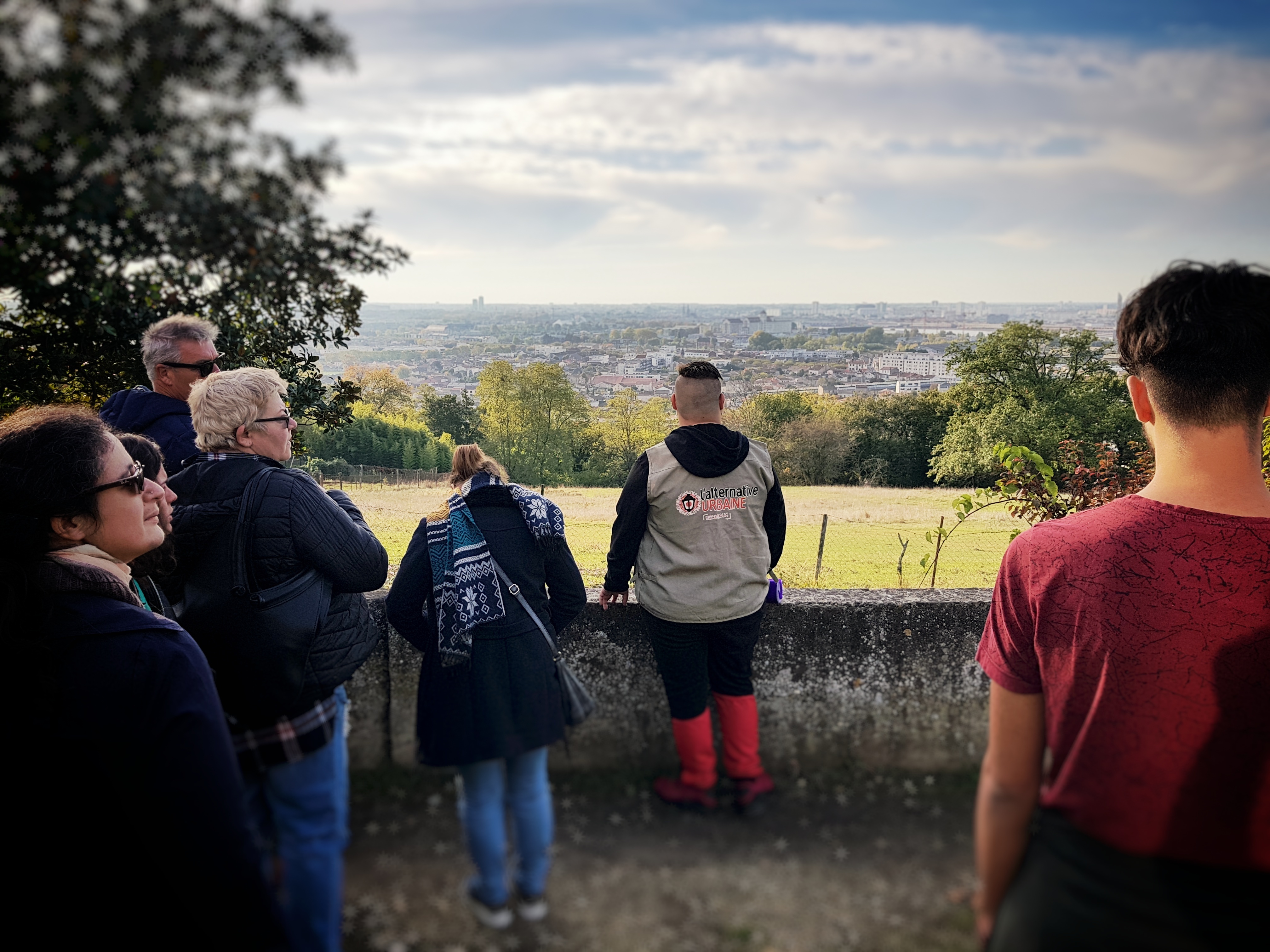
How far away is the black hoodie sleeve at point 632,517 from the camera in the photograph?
2.68 metres

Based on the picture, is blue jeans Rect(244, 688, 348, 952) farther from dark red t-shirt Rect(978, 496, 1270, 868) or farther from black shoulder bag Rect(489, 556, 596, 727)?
dark red t-shirt Rect(978, 496, 1270, 868)

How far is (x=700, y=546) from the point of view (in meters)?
2.65

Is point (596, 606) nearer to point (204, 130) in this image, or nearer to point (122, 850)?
point (122, 850)

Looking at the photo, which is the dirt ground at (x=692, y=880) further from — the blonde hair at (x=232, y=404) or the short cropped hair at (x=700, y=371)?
the short cropped hair at (x=700, y=371)

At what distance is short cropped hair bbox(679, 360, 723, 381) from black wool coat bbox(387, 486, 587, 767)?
1.09m

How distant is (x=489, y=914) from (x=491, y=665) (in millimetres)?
462

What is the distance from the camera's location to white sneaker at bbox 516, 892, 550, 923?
4.25ft

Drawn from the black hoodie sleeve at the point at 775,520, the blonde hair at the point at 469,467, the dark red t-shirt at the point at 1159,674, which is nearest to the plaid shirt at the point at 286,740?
the blonde hair at the point at 469,467

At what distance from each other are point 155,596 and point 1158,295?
200 centimetres

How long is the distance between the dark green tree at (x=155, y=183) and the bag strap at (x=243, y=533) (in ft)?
1.43

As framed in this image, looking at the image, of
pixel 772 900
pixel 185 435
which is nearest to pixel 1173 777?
pixel 772 900

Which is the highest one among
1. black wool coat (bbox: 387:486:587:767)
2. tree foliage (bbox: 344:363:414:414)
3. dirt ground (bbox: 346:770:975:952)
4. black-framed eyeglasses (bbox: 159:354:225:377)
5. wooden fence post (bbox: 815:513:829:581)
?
black-framed eyeglasses (bbox: 159:354:225:377)

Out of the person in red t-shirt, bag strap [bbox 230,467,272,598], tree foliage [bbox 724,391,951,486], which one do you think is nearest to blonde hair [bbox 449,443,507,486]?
bag strap [bbox 230,467,272,598]

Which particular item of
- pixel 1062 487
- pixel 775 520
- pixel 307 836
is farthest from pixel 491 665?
pixel 1062 487
